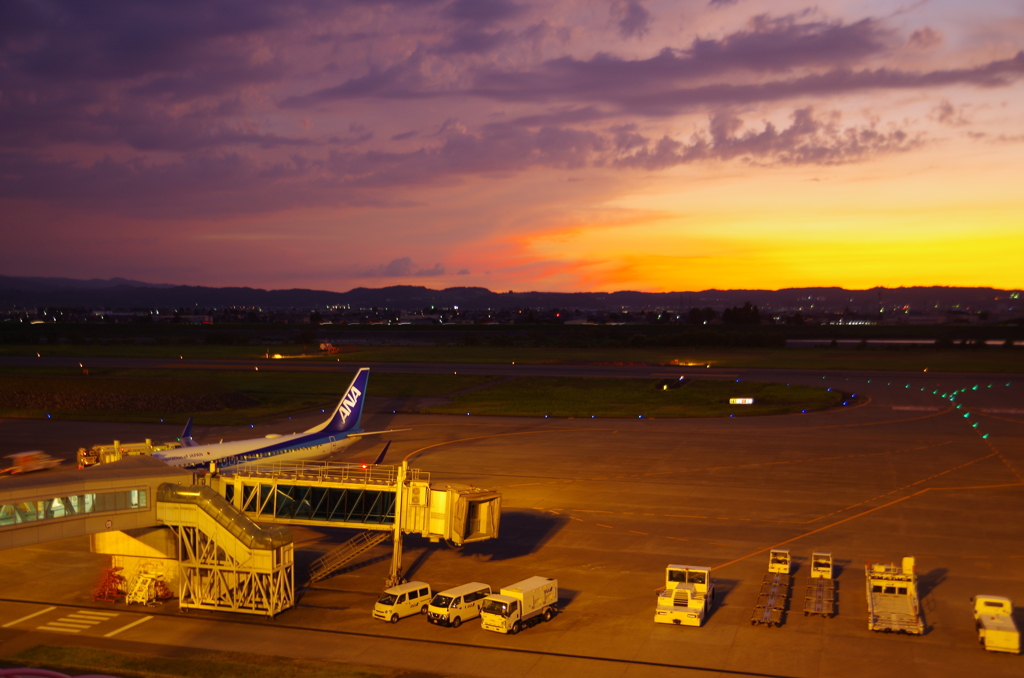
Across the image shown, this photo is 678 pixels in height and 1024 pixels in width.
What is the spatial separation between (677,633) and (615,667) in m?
3.87

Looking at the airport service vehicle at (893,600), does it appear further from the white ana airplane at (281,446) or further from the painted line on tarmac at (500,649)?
the white ana airplane at (281,446)

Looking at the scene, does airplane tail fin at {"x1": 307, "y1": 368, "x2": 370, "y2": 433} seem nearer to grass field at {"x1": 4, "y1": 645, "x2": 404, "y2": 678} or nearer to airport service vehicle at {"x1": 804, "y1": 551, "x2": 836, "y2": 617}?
grass field at {"x1": 4, "y1": 645, "x2": 404, "y2": 678}

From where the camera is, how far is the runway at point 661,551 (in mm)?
26328

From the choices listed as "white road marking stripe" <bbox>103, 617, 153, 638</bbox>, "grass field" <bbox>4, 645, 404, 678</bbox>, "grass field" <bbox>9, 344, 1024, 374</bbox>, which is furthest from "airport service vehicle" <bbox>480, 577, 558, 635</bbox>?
"grass field" <bbox>9, 344, 1024, 374</bbox>

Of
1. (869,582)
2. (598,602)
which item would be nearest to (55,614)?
(598,602)

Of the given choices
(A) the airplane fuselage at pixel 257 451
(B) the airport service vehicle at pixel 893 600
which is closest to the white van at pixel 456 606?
(B) the airport service vehicle at pixel 893 600

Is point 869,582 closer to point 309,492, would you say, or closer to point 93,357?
point 309,492

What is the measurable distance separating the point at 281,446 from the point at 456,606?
2151 centimetres

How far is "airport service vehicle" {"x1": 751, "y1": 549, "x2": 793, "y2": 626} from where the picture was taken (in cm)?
2864

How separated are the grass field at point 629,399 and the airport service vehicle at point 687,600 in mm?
52204

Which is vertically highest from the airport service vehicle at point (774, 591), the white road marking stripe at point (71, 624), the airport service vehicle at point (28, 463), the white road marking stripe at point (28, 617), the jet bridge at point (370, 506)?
the jet bridge at point (370, 506)

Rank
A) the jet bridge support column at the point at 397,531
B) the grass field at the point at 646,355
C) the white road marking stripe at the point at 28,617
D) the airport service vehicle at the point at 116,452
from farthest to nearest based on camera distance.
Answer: the grass field at the point at 646,355, the airport service vehicle at the point at 116,452, the jet bridge support column at the point at 397,531, the white road marking stripe at the point at 28,617

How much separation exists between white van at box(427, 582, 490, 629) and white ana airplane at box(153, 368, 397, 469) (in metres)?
18.8

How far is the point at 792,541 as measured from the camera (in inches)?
1538
